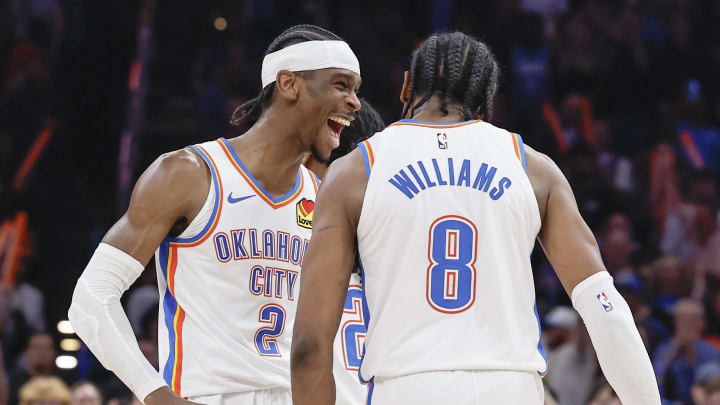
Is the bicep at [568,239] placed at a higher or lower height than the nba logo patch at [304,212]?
lower

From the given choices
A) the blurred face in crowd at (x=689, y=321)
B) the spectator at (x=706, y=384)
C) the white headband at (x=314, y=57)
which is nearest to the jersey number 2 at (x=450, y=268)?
the white headband at (x=314, y=57)

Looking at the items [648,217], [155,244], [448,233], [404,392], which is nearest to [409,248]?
[448,233]

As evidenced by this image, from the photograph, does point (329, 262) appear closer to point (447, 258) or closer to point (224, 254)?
point (447, 258)

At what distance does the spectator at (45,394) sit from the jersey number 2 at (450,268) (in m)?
4.45

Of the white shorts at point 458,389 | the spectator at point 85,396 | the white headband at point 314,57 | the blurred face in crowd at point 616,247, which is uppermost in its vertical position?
the white headband at point 314,57

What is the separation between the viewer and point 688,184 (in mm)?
9078

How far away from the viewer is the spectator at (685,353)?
7.00 meters

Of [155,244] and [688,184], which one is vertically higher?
[155,244]

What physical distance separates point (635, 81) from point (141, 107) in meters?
4.64

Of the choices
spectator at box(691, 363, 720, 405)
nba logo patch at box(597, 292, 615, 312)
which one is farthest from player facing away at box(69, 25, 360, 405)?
spectator at box(691, 363, 720, 405)

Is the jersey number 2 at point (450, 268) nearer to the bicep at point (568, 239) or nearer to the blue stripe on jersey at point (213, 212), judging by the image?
the bicep at point (568, 239)

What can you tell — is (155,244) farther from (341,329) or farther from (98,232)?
(98,232)

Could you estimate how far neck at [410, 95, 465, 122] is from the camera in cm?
309

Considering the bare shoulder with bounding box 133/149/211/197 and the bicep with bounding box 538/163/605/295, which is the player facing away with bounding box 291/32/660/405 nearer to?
the bicep with bounding box 538/163/605/295
